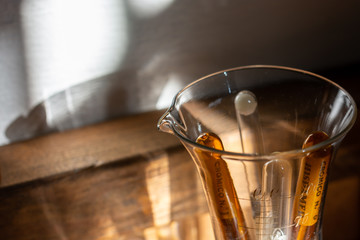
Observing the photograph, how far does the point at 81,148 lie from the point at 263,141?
246 millimetres

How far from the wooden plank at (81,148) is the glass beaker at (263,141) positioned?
0.16m

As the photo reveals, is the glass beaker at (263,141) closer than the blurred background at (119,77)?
Yes

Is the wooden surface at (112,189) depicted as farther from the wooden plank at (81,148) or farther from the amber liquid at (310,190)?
the amber liquid at (310,190)

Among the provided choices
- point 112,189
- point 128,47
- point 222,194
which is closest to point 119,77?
point 128,47

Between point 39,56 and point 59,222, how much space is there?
0.66 ft

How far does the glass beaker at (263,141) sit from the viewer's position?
0.32 m

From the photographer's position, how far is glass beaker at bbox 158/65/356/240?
1.05 ft

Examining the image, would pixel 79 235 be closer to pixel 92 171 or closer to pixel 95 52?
pixel 92 171

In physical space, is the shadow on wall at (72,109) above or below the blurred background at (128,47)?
below

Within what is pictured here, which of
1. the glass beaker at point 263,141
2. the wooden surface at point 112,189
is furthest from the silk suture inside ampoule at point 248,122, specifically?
the wooden surface at point 112,189

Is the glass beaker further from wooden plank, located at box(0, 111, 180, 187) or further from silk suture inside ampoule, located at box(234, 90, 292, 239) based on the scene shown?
wooden plank, located at box(0, 111, 180, 187)

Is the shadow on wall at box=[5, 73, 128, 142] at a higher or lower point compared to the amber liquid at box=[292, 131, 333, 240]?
higher

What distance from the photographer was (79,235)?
500 mm

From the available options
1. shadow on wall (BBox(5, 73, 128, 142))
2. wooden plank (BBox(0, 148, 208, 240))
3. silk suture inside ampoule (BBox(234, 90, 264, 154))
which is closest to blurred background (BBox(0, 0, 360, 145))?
shadow on wall (BBox(5, 73, 128, 142))
